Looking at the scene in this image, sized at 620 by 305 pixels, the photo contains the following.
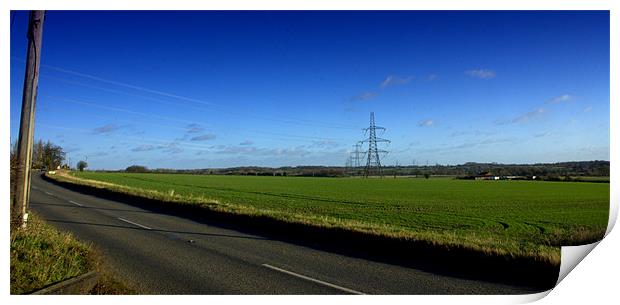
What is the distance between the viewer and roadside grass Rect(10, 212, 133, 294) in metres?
5.11

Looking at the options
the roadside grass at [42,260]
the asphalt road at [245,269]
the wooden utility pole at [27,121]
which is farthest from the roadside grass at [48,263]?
the wooden utility pole at [27,121]

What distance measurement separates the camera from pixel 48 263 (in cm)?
563

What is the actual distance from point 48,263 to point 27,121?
345 centimetres

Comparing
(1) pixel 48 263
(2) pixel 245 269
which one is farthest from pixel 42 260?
(2) pixel 245 269

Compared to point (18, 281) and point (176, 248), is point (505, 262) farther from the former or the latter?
point (18, 281)

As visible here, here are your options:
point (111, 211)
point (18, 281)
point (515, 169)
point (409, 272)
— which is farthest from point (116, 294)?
point (515, 169)

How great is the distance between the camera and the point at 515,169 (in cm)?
11200

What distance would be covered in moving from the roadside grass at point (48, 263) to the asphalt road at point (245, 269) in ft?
1.63

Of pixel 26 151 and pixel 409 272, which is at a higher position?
pixel 26 151

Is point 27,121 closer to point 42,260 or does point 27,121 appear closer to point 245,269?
point 42,260

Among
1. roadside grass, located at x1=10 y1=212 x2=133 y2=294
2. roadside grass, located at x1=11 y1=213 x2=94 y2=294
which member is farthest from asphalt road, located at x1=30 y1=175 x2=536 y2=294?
roadside grass, located at x1=11 y1=213 x2=94 y2=294

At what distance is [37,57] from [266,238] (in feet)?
21.5

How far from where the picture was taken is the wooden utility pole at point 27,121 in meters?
7.52
